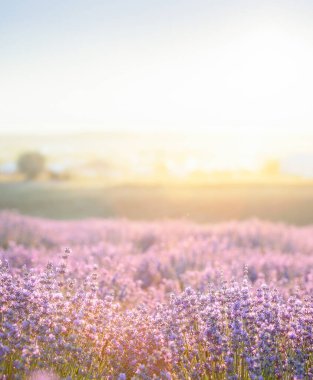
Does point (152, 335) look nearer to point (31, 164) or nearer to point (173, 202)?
point (173, 202)

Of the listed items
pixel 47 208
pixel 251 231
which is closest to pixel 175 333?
pixel 251 231

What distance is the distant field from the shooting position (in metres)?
17.6

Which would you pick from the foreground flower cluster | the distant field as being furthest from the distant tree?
the foreground flower cluster

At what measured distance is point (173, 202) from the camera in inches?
783

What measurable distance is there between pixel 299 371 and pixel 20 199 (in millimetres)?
20395

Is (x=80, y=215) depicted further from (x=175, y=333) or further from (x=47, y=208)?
(x=175, y=333)

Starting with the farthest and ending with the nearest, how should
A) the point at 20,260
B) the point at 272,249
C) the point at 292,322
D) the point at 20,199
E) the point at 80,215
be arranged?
the point at 20,199 → the point at 80,215 → the point at 272,249 → the point at 20,260 → the point at 292,322

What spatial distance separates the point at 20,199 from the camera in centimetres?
2306

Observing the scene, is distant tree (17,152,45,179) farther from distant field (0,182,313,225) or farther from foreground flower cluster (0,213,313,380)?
foreground flower cluster (0,213,313,380)

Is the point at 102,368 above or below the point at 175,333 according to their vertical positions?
below

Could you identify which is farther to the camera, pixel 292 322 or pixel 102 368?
pixel 102 368

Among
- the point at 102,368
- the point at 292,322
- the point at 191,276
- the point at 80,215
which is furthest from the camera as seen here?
the point at 80,215

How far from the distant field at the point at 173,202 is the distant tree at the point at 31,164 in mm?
9086

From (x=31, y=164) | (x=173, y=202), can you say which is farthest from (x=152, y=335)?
(x=31, y=164)
